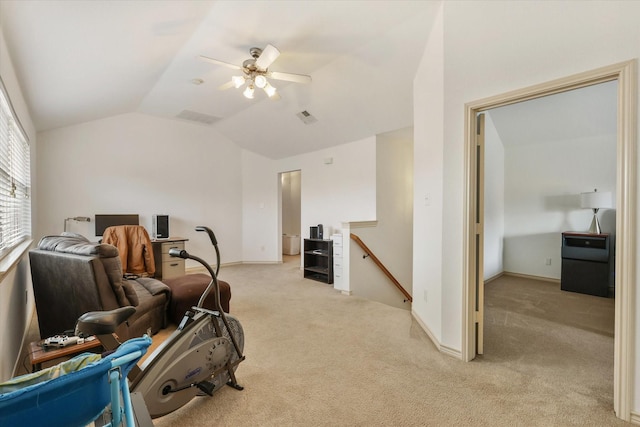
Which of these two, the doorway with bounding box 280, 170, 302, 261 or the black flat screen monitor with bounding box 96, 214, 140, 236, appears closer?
the black flat screen monitor with bounding box 96, 214, 140, 236

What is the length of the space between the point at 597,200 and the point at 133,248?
6606 millimetres

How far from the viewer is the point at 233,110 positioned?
536 cm

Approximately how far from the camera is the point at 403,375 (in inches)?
88.3

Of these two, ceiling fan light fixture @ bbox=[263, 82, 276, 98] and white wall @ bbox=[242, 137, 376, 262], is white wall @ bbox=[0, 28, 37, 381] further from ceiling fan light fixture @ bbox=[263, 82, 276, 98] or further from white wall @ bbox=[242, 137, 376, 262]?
white wall @ bbox=[242, 137, 376, 262]

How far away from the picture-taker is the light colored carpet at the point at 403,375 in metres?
1.81

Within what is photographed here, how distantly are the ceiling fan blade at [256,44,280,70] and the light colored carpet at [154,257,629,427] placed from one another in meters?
2.68

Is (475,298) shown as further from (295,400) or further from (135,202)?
(135,202)

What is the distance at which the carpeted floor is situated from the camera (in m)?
1.81

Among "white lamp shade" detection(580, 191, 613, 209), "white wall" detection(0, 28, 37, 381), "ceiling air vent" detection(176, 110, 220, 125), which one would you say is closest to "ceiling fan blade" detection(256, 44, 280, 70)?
"white wall" detection(0, 28, 37, 381)

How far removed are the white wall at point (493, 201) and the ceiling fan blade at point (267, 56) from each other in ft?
12.3

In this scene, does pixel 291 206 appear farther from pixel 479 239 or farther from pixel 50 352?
pixel 50 352

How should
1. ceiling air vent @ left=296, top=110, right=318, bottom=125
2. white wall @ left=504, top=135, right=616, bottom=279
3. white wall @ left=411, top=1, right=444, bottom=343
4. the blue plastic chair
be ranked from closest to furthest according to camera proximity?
the blue plastic chair < white wall @ left=411, top=1, right=444, bottom=343 < white wall @ left=504, top=135, right=616, bottom=279 < ceiling air vent @ left=296, top=110, right=318, bottom=125

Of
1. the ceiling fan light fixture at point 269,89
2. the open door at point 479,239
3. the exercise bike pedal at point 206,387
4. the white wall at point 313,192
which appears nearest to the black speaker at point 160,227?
the white wall at point 313,192

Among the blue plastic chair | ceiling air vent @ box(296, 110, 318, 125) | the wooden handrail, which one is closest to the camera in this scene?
the blue plastic chair
